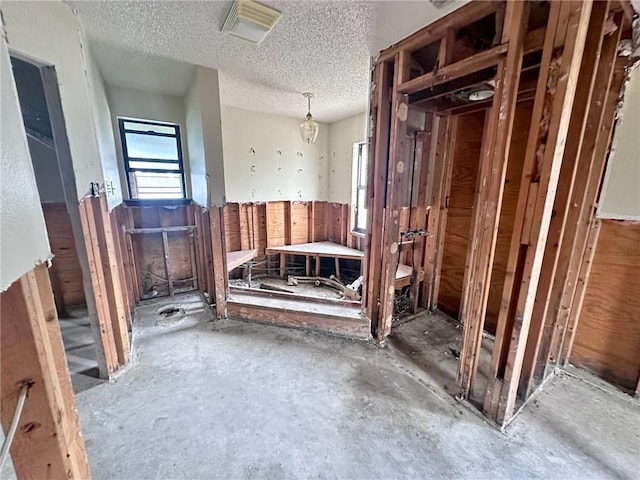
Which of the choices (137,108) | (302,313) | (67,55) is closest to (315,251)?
(302,313)

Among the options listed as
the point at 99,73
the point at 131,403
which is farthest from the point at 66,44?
the point at 131,403

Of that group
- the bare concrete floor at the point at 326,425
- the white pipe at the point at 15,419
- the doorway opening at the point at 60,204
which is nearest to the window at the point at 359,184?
the bare concrete floor at the point at 326,425

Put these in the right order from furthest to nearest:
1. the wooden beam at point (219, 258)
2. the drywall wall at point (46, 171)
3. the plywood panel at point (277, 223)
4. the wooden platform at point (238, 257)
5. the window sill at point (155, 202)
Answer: the plywood panel at point (277, 223) < the wooden platform at point (238, 257) < the window sill at point (155, 202) < the wooden beam at point (219, 258) < the drywall wall at point (46, 171)

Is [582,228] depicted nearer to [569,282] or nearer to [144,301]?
[569,282]

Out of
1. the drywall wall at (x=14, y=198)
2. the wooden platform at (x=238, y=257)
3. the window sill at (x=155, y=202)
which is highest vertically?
the drywall wall at (x=14, y=198)

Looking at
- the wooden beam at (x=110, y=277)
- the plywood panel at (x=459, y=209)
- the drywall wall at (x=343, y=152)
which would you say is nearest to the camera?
the wooden beam at (x=110, y=277)

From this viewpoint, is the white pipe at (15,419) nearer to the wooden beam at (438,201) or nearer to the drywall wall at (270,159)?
the wooden beam at (438,201)

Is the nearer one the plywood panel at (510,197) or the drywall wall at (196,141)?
the plywood panel at (510,197)

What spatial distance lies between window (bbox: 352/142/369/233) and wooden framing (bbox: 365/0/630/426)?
222 centimetres

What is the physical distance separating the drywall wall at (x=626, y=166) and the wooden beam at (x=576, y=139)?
0.29 m

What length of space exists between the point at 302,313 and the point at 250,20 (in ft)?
8.04

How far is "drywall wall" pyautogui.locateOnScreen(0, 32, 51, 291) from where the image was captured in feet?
2.09

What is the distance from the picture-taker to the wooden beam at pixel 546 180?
124 cm

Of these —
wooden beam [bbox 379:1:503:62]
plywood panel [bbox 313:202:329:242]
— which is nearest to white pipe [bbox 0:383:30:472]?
wooden beam [bbox 379:1:503:62]
